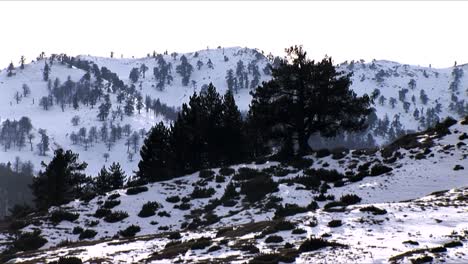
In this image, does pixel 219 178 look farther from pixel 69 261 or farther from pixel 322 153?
pixel 69 261

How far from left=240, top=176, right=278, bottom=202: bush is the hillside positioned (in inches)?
3.2

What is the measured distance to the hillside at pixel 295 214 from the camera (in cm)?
1350

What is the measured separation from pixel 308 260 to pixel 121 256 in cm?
763

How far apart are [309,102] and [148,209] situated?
62.0 feet

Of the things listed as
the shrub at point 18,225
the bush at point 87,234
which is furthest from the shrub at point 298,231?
the shrub at point 18,225

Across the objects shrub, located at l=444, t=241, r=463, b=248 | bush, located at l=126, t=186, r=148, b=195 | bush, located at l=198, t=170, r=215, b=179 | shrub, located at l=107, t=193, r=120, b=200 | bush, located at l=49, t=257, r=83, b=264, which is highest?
shrub, located at l=444, t=241, r=463, b=248

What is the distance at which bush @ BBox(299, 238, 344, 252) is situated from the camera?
43.0 ft

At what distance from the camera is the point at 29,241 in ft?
71.5

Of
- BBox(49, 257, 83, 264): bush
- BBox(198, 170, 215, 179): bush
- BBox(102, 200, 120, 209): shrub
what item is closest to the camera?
BBox(49, 257, 83, 264): bush

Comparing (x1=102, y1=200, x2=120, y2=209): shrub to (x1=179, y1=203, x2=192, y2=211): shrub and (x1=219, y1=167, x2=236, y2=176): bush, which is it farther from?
(x1=219, y1=167, x2=236, y2=176): bush

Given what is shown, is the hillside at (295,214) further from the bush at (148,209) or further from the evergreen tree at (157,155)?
the evergreen tree at (157,155)

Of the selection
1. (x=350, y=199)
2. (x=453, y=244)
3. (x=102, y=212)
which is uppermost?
(x=453, y=244)

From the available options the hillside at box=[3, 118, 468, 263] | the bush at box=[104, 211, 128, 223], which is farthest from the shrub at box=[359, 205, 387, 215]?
the bush at box=[104, 211, 128, 223]

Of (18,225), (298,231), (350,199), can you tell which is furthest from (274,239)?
(18,225)
